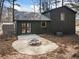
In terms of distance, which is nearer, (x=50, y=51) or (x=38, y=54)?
(x=38, y=54)

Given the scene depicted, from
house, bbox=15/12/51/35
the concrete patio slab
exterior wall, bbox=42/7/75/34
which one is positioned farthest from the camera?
exterior wall, bbox=42/7/75/34

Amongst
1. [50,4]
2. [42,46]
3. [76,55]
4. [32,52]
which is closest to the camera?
[76,55]

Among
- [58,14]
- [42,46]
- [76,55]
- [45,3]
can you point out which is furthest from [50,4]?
[76,55]

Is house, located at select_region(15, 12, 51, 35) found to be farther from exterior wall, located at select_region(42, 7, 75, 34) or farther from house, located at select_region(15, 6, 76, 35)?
exterior wall, located at select_region(42, 7, 75, 34)

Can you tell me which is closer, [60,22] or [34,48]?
[34,48]

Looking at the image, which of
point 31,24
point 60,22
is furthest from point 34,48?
point 60,22

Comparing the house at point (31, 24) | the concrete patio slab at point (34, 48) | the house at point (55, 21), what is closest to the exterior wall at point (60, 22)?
the house at point (55, 21)

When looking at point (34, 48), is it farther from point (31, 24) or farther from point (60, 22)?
point (60, 22)

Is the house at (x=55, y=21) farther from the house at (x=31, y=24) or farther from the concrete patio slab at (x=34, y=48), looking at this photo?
the concrete patio slab at (x=34, y=48)

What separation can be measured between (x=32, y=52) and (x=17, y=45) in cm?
239

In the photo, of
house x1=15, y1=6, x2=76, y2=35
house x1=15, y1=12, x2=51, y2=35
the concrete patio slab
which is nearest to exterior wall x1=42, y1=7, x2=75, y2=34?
house x1=15, y1=6, x2=76, y2=35

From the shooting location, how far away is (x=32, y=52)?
12.0 metres

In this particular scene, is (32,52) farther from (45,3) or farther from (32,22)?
(45,3)

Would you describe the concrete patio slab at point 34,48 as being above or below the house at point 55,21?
below
